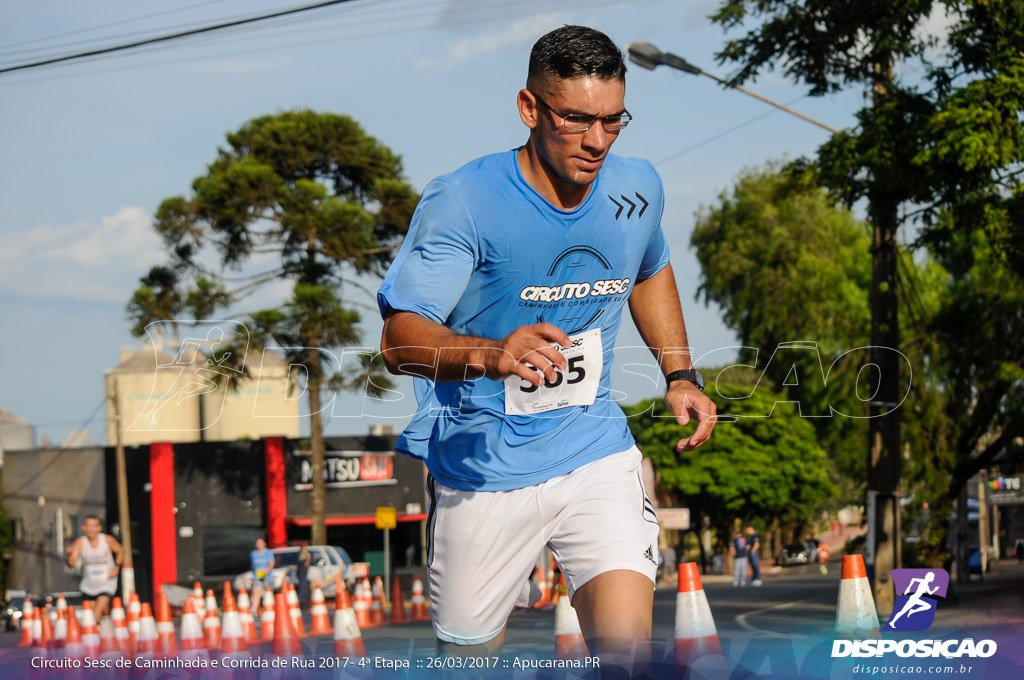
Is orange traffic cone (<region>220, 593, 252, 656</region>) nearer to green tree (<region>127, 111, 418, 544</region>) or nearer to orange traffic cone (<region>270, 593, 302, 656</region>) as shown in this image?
orange traffic cone (<region>270, 593, 302, 656</region>)

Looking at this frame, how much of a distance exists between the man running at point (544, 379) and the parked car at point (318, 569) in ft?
66.9

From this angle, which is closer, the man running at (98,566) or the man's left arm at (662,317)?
the man's left arm at (662,317)

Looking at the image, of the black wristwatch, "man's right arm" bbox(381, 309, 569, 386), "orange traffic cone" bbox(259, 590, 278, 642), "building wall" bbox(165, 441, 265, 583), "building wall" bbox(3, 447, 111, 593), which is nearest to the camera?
"man's right arm" bbox(381, 309, 569, 386)

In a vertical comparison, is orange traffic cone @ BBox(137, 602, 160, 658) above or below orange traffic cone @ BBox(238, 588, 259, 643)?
above

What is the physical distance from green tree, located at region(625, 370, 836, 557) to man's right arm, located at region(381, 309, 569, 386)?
167 feet

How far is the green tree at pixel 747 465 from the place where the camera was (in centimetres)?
5478

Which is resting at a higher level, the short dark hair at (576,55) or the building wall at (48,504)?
the short dark hair at (576,55)

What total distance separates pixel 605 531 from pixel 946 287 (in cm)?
2157

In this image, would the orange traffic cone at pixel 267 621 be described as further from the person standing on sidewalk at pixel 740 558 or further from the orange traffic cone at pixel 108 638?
the person standing on sidewalk at pixel 740 558

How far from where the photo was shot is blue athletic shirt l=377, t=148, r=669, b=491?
3.55 meters

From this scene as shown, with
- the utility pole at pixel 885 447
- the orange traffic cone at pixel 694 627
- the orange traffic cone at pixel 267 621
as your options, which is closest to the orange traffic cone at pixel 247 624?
the orange traffic cone at pixel 267 621

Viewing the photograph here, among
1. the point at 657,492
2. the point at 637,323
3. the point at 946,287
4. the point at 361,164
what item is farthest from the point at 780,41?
the point at 657,492

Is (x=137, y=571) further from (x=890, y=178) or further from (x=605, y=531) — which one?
(x=605, y=531)

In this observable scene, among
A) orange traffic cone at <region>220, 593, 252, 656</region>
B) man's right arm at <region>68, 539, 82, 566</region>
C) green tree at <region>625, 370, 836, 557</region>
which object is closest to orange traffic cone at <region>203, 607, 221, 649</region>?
orange traffic cone at <region>220, 593, 252, 656</region>
